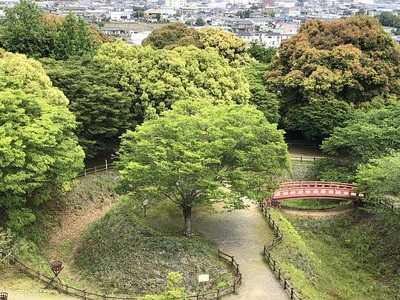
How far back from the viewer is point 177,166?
68.4 feet

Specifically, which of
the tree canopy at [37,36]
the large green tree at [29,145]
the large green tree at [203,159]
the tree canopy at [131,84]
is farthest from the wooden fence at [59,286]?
the tree canopy at [37,36]

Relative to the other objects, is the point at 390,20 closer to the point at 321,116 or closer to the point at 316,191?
the point at 321,116

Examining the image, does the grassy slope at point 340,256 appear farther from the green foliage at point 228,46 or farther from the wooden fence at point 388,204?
the green foliage at point 228,46

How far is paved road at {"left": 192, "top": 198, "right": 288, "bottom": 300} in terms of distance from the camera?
1909 centimetres

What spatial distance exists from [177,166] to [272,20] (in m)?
177

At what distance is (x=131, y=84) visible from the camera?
105 ft

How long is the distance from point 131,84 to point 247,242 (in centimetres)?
1407

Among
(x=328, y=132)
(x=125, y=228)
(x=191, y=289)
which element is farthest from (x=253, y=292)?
(x=328, y=132)

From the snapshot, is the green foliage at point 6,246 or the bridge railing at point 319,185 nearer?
the green foliage at point 6,246

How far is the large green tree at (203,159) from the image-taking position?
21.2m

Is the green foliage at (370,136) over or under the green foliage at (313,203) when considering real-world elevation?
over

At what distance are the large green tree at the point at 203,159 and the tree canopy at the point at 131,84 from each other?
6.41m

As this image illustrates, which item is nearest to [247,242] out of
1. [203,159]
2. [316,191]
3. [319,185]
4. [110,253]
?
[203,159]

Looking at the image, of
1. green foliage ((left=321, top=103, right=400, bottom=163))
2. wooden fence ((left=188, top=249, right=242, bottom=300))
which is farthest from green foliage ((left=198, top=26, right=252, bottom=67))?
wooden fence ((left=188, top=249, right=242, bottom=300))
